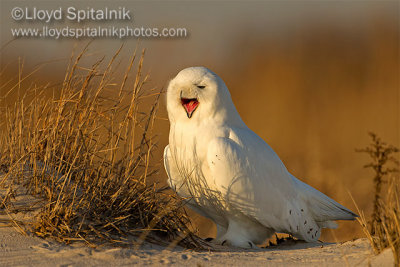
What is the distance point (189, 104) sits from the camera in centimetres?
418

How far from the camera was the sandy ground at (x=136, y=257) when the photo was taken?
3.05m

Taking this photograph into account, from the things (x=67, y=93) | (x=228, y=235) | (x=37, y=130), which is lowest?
(x=228, y=235)

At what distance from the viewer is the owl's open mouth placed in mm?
4169

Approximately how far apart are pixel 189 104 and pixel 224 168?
1.92 ft

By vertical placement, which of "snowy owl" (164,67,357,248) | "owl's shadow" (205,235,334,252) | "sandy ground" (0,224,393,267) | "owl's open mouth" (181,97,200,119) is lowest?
"owl's shadow" (205,235,334,252)

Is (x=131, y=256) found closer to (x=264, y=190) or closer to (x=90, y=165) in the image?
(x=90, y=165)

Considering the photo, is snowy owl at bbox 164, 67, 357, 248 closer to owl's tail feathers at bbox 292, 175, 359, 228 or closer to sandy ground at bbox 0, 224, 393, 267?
owl's tail feathers at bbox 292, 175, 359, 228

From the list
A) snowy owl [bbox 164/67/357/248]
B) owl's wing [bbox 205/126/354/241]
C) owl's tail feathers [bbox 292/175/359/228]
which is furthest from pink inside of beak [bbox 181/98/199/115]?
owl's tail feathers [bbox 292/175/359/228]

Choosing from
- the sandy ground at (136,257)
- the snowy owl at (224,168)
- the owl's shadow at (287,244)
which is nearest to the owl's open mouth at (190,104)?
the snowy owl at (224,168)

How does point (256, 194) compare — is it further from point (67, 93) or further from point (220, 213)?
point (67, 93)

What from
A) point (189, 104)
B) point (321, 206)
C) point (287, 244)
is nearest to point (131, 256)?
point (189, 104)

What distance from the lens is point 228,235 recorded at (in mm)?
4324

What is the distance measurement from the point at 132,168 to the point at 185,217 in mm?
520

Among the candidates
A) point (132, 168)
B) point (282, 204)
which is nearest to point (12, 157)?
point (132, 168)
